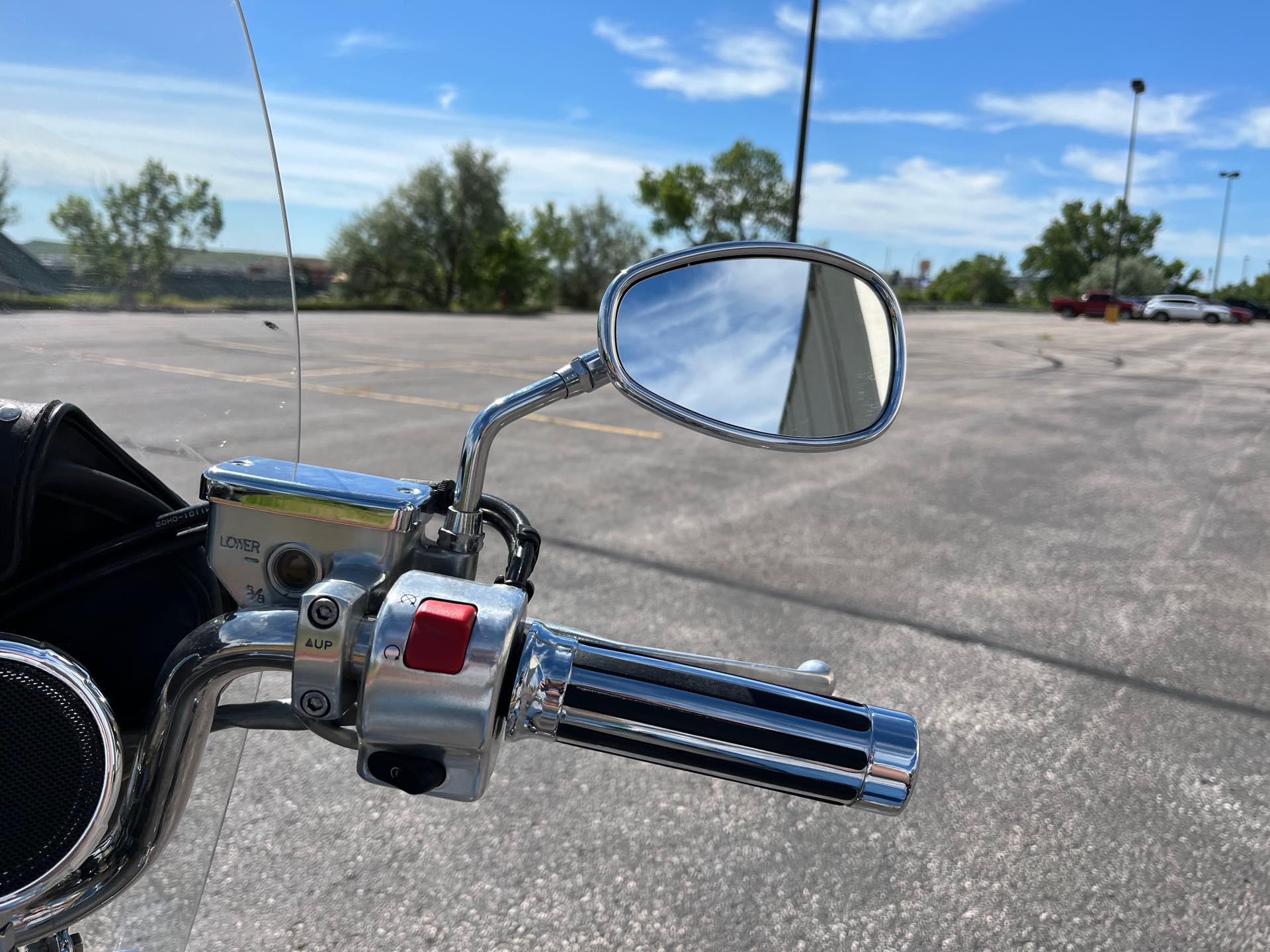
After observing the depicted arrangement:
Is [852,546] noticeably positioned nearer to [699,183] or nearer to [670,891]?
[670,891]

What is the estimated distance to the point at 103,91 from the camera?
3.86 ft

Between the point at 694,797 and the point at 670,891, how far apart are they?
0.45 metres

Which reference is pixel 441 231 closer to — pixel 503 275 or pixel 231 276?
pixel 503 275

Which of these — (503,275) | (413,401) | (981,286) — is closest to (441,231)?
(503,275)

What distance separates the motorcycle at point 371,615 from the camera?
0.84 m

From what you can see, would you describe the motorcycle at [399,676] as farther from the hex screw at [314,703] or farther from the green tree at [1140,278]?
the green tree at [1140,278]

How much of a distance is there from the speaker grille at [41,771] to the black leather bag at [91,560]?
24cm

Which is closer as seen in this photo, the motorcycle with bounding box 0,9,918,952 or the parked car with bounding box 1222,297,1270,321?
the motorcycle with bounding box 0,9,918,952

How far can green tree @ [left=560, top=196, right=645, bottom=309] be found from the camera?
5672 cm

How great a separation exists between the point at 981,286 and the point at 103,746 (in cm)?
10688

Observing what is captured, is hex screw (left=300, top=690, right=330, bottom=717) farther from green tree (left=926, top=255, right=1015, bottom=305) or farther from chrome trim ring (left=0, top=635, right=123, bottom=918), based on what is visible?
green tree (left=926, top=255, right=1015, bottom=305)

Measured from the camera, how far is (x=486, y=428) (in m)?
1.11

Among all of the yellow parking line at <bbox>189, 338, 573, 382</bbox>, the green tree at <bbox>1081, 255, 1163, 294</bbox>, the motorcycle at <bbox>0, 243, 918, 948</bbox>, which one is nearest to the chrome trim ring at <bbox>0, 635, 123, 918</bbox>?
the motorcycle at <bbox>0, 243, 918, 948</bbox>

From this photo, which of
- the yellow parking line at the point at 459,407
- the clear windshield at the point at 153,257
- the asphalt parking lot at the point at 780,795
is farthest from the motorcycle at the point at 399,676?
the yellow parking line at the point at 459,407
